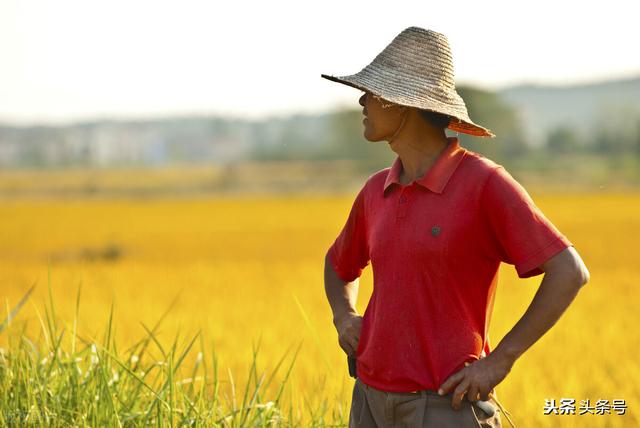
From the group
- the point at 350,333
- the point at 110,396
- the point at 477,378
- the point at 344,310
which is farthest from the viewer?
the point at 110,396

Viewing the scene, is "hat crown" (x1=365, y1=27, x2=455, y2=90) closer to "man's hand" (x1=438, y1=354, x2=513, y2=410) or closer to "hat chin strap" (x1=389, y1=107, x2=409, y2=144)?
"hat chin strap" (x1=389, y1=107, x2=409, y2=144)

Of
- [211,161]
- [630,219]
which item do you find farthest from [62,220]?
[211,161]

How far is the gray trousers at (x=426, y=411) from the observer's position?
258cm

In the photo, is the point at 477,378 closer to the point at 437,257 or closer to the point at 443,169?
the point at 437,257

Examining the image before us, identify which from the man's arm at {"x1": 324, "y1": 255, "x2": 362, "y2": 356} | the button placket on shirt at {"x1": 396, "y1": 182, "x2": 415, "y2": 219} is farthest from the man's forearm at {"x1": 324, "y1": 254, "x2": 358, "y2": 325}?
the button placket on shirt at {"x1": 396, "y1": 182, "x2": 415, "y2": 219}

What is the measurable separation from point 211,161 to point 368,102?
163 metres

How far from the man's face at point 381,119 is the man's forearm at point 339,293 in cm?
Answer: 55

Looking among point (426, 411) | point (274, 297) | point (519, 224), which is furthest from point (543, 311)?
point (274, 297)

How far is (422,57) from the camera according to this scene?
2768mm

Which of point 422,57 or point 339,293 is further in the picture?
point 339,293

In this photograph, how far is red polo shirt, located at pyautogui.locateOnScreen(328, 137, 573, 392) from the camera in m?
2.55

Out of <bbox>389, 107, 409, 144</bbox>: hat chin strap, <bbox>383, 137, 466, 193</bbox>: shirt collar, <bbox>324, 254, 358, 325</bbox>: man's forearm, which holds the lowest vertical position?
<bbox>324, 254, 358, 325</bbox>: man's forearm

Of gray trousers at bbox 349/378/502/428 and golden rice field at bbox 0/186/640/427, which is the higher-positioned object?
gray trousers at bbox 349/378/502/428

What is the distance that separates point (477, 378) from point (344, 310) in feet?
1.93
